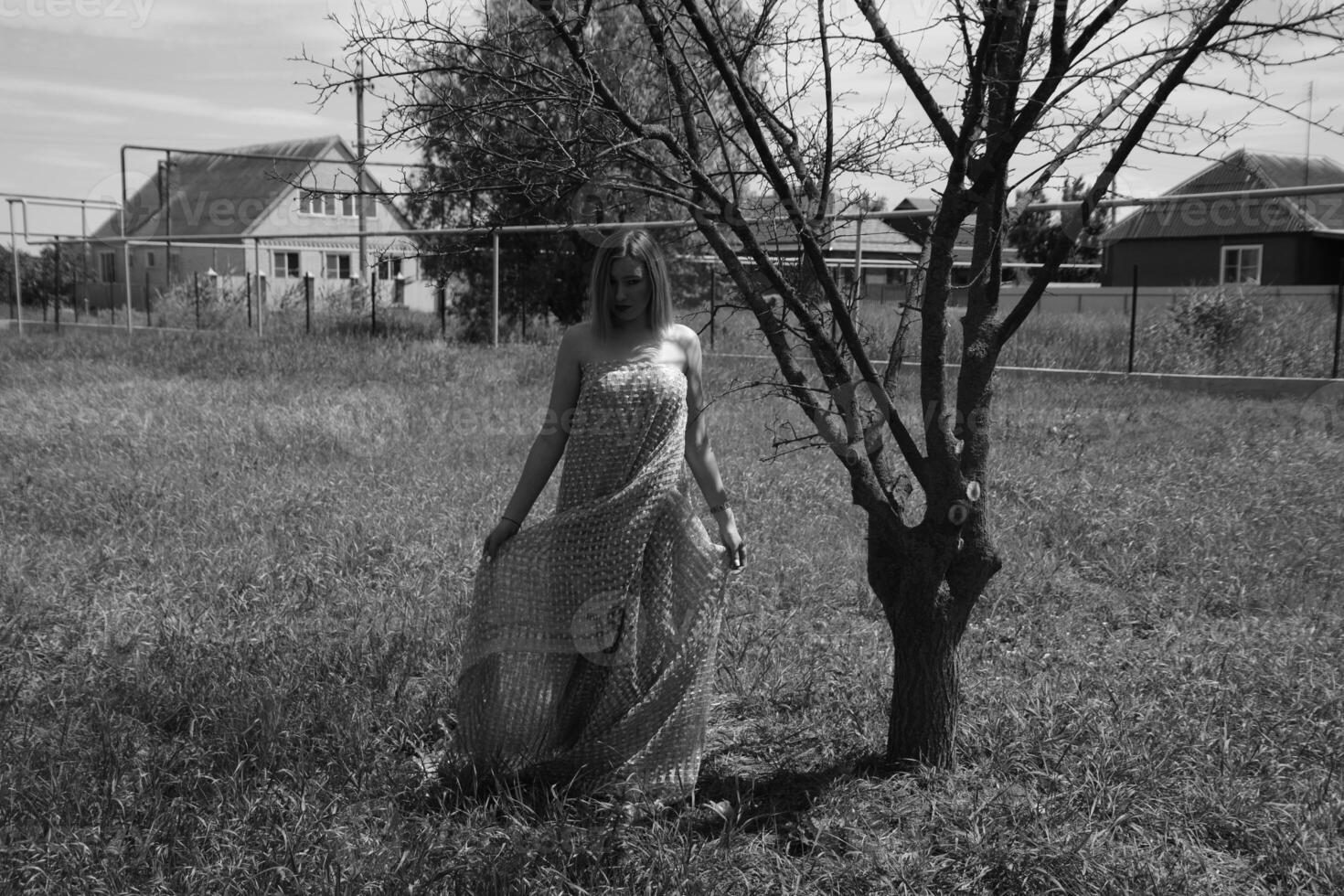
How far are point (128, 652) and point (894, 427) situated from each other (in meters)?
3.04

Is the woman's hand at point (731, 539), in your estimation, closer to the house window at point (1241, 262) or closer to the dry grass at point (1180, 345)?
the dry grass at point (1180, 345)

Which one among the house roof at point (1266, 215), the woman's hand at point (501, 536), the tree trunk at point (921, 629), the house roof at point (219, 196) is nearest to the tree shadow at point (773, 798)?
the tree trunk at point (921, 629)

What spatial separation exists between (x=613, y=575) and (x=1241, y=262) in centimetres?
3136

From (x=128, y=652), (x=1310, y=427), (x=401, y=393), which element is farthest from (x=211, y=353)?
(x=1310, y=427)

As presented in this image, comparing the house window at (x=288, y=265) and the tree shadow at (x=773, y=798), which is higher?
the house window at (x=288, y=265)

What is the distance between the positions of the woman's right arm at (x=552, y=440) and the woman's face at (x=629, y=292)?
13cm

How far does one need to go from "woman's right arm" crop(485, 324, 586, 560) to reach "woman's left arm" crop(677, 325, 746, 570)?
300 millimetres

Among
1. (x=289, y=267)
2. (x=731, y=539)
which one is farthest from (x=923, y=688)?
(x=289, y=267)

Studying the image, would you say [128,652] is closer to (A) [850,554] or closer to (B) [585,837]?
(B) [585,837]

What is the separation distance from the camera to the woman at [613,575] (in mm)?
3123

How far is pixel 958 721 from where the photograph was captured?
3605 millimetres

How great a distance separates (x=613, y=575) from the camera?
315 cm

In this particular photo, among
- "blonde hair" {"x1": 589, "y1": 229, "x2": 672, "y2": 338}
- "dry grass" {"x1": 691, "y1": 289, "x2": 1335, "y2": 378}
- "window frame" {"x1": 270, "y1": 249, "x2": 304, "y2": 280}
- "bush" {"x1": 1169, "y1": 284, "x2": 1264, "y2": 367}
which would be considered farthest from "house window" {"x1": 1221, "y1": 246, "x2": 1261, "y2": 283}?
"blonde hair" {"x1": 589, "y1": 229, "x2": 672, "y2": 338}

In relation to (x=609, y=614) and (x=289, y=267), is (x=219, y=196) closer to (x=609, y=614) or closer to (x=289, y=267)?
(x=289, y=267)
